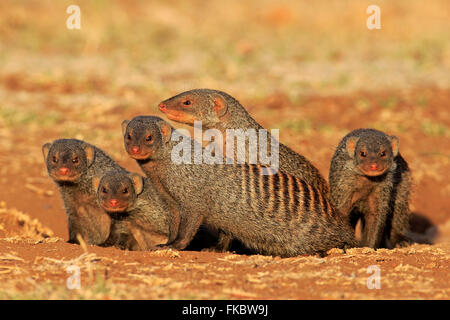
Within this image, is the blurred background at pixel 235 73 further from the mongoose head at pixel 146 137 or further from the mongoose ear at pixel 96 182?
the mongoose head at pixel 146 137

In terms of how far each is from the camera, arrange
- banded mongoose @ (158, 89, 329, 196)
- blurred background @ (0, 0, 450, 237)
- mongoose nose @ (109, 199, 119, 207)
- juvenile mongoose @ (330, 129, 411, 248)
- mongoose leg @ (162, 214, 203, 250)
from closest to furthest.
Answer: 1. mongoose leg @ (162, 214, 203, 250)
2. mongoose nose @ (109, 199, 119, 207)
3. juvenile mongoose @ (330, 129, 411, 248)
4. banded mongoose @ (158, 89, 329, 196)
5. blurred background @ (0, 0, 450, 237)

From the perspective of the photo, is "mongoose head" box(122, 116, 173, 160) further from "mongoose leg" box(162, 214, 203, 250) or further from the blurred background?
the blurred background

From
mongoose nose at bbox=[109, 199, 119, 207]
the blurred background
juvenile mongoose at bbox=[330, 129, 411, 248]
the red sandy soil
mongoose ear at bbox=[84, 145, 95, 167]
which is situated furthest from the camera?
the blurred background

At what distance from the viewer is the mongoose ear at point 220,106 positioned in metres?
4.82

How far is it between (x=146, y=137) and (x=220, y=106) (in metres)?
0.76

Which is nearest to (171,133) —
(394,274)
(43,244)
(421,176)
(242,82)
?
(43,244)

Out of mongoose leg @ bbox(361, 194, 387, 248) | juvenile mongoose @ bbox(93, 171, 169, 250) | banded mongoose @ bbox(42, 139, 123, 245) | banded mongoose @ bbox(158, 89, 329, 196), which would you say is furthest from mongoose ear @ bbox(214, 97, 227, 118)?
mongoose leg @ bbox(361, 194, 387, 248)

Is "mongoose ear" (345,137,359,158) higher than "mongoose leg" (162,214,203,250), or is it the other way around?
"mongoose ear" (345,137,359,158)

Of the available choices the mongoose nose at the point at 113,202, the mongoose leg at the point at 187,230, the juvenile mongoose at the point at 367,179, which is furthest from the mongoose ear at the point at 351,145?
the mongoose nose at the point at 113,202

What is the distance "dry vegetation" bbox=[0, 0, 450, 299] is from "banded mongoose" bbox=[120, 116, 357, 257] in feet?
0.82

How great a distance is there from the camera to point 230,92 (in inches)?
336

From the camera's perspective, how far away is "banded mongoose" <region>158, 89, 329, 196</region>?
4762 millimetres
